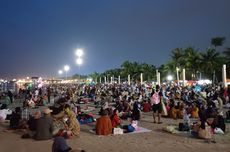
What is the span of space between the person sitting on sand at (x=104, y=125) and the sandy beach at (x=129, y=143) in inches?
12.8

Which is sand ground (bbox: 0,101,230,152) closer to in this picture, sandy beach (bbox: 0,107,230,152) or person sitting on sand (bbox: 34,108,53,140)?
sandy beach (bbox: 0,107,230,152)

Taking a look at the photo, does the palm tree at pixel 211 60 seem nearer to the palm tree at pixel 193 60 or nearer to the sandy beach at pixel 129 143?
the palm tree at pixel 193 60

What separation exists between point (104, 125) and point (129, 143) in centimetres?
192

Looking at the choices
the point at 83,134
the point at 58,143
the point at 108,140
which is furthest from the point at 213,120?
the point at 58,143

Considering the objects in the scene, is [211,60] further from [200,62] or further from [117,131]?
[117,131]

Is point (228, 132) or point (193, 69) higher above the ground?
point (193, 69)

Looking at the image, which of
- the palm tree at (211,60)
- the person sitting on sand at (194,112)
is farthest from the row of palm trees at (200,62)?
the person sitting on sand at (194,112)

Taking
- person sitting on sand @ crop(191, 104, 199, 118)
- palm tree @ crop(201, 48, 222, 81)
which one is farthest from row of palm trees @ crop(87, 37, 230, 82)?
person sitting on sand @ crop(191, 104, 199, 118)

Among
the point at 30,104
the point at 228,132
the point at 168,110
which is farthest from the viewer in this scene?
the point at 30,104

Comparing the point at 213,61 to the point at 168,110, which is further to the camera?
the point at 213,61

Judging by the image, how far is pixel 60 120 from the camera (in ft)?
44.2

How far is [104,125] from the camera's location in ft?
41.3

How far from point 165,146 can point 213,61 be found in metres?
63.1

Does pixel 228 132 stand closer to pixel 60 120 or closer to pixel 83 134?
pixel 83 134
